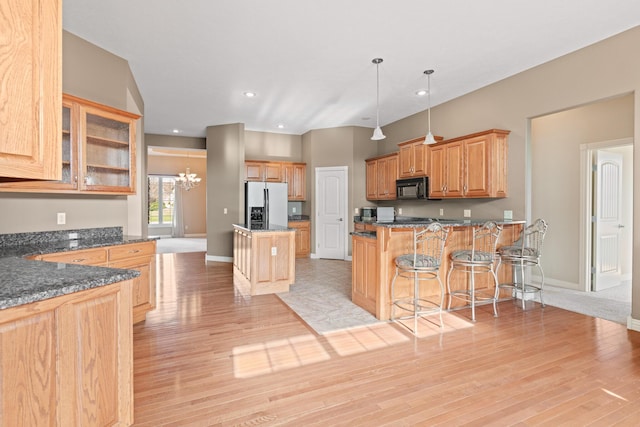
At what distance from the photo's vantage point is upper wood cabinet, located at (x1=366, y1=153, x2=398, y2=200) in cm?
629

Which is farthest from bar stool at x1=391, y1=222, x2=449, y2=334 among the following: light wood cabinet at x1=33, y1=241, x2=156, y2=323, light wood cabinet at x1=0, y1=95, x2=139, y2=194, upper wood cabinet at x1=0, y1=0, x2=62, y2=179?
light wood cabinet at x1=0, y1=95, x2=139, y2=194

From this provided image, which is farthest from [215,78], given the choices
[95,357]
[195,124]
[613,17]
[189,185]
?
[189,185]

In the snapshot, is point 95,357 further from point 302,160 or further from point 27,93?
point 302,160

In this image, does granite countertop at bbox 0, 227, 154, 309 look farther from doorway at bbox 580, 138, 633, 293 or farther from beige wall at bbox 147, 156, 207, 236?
beige wall at bbox 147, 156, 207, 236

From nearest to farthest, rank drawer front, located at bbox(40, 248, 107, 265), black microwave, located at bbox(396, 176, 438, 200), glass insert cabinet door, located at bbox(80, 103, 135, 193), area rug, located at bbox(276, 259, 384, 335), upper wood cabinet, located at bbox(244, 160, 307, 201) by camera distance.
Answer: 1. drawer front, located at bbox(40, 248, 107, 265)
2. glass insert cabinet door, located at bbox(80, 103, 135, 193)
3. area rug, located at bbox(276, 259, 384, 335)
4. black microwave, located at bbox(396, 176, 438, 200)
5. upper wood cabinet, located at bbox(244, 160, 307, 201)

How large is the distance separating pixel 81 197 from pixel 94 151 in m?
0.58

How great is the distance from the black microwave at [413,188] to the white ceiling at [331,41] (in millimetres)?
1382

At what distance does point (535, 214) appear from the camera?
5.17m

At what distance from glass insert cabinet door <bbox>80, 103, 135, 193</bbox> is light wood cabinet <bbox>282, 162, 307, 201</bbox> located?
171 inches

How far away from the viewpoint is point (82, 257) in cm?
274

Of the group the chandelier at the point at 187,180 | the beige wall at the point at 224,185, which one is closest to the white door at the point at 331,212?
the beige wall at the point at 224,185

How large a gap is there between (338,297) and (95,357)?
3.16 meters

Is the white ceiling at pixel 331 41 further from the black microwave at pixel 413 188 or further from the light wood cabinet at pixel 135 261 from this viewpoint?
the light wood cabinet at pixel 135 261

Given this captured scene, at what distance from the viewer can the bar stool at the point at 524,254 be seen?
3.88 m
